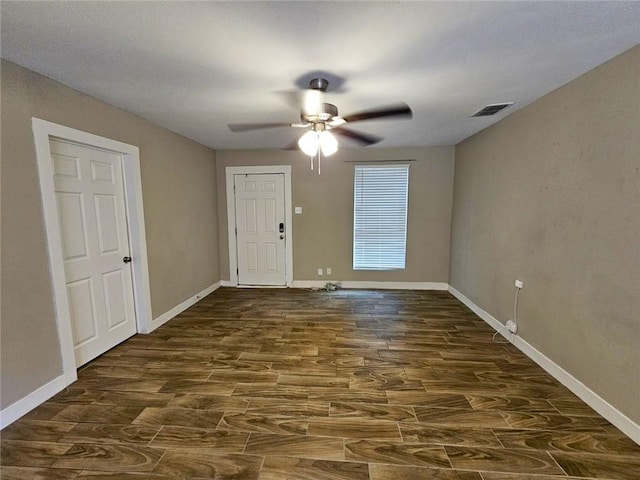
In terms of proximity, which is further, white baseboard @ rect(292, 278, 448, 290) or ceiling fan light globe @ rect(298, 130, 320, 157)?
white baseboard @ rect(292, 278, 448, 290)

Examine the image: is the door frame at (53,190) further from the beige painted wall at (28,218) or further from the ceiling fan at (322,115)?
the ceiling fan at (322,115)

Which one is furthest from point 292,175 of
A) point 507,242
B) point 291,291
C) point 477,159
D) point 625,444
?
point 625,444

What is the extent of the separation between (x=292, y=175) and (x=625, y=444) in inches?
180

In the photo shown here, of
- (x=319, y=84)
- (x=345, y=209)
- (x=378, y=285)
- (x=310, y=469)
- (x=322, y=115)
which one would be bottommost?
(x=310, y=469)

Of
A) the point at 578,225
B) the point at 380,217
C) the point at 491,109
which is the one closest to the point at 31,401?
the point at 578,225

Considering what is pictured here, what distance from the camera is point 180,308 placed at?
3.89 meters

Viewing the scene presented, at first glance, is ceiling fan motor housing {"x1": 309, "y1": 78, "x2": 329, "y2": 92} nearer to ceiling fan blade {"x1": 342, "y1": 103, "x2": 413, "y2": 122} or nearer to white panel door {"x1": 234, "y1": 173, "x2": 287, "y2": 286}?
ceiling fan blade {"x1": 342, "y1": 103, "x2": 413, "y2": 122}

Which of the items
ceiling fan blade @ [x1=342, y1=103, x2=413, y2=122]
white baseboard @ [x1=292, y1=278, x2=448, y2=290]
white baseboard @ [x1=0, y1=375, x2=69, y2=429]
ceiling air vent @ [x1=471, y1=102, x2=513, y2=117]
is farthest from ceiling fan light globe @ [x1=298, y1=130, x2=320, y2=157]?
white baseboard @ [x1=292, y1=278, x2=448, y2=290]

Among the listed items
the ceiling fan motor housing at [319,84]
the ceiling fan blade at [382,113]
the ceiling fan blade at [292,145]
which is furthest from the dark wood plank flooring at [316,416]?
the ceiling fan blade at [292,145]

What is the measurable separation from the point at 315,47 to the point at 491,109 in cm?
215

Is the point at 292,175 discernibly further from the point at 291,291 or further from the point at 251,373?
the point at 251,373

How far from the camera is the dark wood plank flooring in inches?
61.8

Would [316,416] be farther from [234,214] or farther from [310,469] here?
[234,214]

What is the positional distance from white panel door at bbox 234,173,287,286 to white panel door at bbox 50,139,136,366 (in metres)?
2.08
